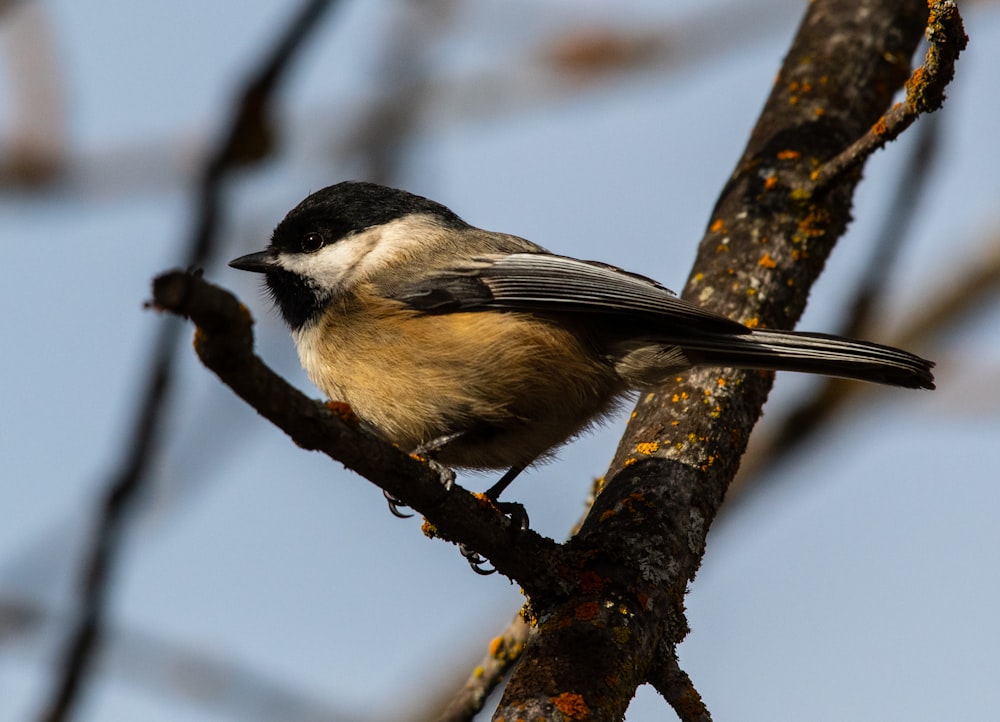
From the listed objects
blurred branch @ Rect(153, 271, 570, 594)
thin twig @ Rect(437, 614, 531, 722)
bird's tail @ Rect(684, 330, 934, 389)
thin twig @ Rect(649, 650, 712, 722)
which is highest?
bird's tail @ Rect(684, 330, 934, 389)

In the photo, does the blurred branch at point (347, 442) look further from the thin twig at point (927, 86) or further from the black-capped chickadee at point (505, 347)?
the thin twig at point (927, 86)

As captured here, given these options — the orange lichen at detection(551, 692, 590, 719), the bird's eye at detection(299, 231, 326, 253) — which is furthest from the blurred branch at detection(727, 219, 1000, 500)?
the orange lichen at detection(551, 692, 590, 719)

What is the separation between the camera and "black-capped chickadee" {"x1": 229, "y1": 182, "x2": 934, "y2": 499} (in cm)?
283

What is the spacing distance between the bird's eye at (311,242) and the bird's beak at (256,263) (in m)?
0.10

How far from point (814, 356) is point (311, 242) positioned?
62.1 inches

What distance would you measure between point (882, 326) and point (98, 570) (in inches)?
156

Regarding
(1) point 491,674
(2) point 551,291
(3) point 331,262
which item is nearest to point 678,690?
(1) point 491,674

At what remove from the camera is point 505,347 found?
2.88 m

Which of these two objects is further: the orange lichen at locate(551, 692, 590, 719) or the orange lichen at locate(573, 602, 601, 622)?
the orange lichen at locate(573, 602, 601, 622)

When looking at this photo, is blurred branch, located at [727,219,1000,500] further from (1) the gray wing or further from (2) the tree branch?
(1) the gray wing

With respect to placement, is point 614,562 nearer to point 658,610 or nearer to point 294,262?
point 658,610

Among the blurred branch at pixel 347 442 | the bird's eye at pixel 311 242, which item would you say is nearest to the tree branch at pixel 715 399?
the blurred branch at pixel 347 442

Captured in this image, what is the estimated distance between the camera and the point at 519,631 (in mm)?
2951

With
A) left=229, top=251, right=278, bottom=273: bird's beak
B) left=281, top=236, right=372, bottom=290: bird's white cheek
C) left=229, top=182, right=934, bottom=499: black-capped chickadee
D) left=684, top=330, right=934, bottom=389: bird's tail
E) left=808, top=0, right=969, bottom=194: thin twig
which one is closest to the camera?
left=808, top=0, right=969, bottom=194: thin twig
